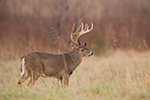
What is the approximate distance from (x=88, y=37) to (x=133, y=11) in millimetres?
7271

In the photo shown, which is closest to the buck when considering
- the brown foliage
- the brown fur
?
the brown fur

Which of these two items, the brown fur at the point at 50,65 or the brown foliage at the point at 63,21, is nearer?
the brown fur at the point at 50,65

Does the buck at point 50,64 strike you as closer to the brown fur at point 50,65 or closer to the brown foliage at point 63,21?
the brown fur at point 50,65

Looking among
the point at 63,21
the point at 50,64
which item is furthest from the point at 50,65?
the point at 63,21

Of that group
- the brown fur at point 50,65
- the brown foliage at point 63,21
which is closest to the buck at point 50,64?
the brown fur at point 50,65

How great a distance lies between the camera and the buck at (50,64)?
6.04 metres

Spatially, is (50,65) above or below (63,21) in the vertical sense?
below

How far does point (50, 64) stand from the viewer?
6.44m

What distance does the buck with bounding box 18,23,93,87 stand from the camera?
238 inches

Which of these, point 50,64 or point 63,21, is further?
point 63,21

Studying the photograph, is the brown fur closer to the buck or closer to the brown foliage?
the buck

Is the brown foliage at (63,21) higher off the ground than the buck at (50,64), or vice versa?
the brown foliage at (63,21)

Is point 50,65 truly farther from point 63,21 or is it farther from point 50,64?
point 63,21

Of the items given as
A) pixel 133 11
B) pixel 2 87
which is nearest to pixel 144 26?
pixel 133 11
